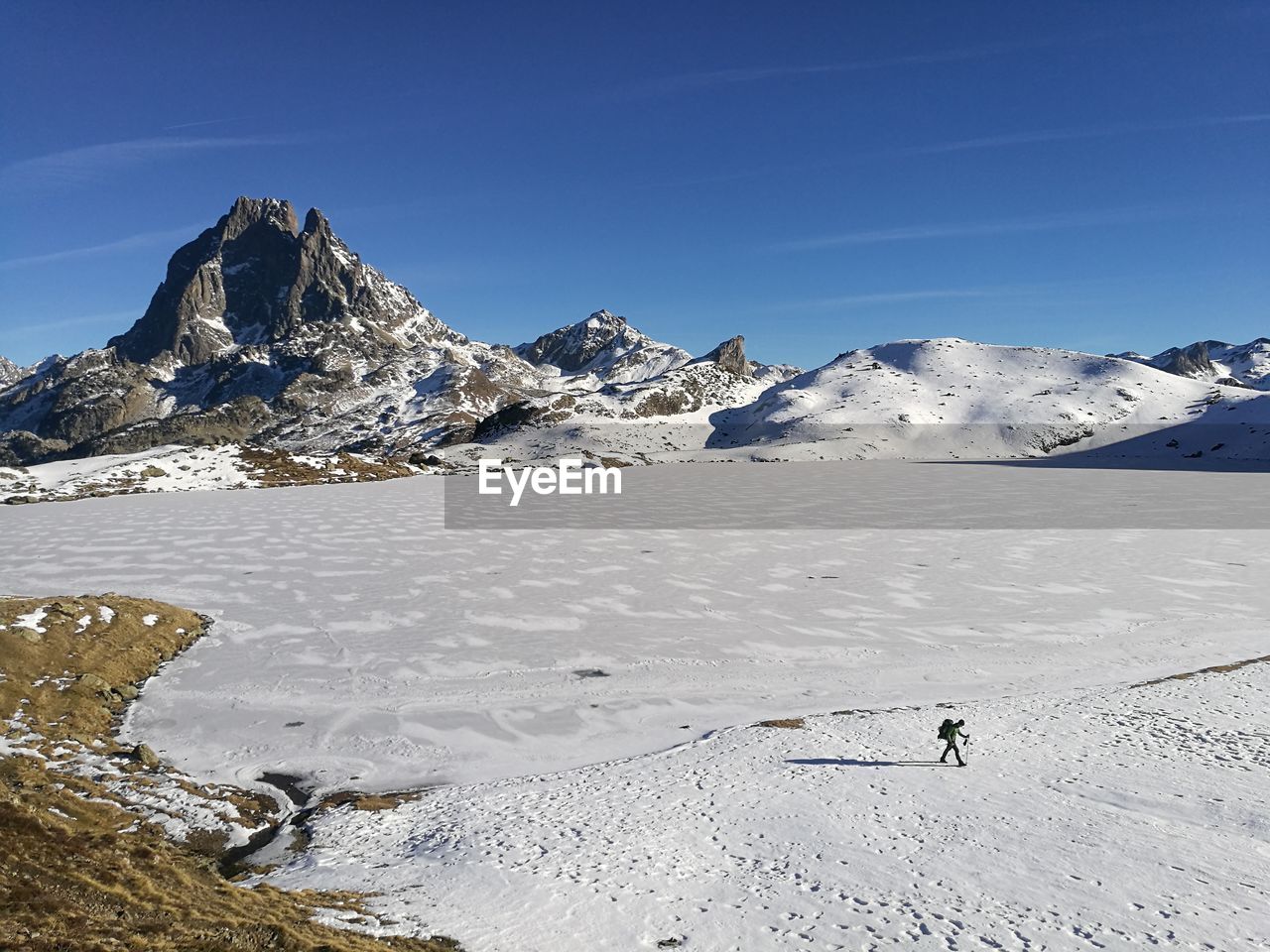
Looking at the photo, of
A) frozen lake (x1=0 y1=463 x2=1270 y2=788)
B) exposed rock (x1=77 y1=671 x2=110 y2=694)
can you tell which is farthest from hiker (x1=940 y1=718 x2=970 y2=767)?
exposed rock (x1=77 y1=671 x2=110 y2=694)

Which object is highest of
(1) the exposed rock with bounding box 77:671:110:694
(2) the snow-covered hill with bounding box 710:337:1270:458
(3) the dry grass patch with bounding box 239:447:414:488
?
(2) the snow-covered hill with bounding box 710:337:1270:458

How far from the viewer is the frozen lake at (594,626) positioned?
51.8 ft

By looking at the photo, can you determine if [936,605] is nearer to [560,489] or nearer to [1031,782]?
[1031,782]

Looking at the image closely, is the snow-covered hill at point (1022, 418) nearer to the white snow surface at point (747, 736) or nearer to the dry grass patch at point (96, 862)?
the white snow surface at point (747, 736)

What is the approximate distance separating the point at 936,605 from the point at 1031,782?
12671mm

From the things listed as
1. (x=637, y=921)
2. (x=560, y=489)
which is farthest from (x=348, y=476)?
(x=637, y=921)

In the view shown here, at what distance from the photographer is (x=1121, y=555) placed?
110 ft

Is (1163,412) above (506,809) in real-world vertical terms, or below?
above

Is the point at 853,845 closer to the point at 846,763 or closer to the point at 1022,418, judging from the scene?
the point at 846,763

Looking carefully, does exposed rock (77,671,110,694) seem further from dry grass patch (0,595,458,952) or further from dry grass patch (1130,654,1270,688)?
dry grass patch (1130,654,1270,688)

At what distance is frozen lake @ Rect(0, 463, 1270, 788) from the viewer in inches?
621

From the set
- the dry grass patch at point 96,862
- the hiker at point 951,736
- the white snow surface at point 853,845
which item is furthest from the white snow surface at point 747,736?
the dry grass patch at point 96,862

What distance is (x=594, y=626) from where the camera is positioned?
905 inches

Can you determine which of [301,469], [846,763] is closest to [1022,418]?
[301,469]
